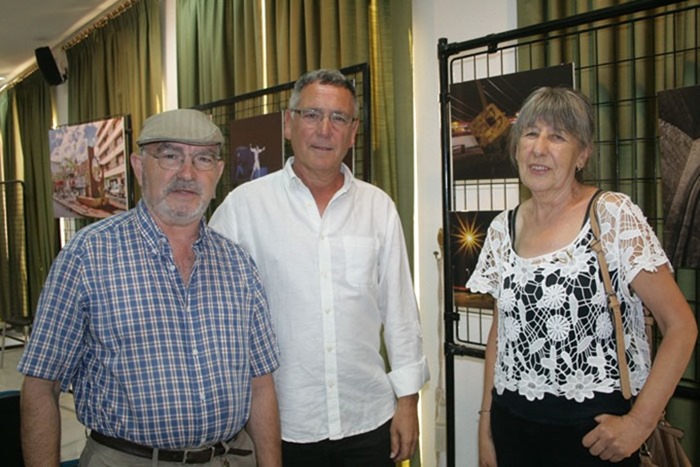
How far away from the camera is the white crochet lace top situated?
4.09 ft

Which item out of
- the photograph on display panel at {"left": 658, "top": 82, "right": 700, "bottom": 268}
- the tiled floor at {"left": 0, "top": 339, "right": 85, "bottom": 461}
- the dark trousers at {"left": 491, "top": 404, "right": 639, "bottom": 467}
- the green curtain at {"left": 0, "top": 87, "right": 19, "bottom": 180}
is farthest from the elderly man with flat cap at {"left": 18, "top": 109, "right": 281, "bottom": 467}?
the green curtain at {"left": 0, "top": 87, "right": 19, "bottom": 180}

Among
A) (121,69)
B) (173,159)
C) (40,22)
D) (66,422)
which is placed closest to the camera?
(173,159)

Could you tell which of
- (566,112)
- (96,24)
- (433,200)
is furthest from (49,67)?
(566,112)

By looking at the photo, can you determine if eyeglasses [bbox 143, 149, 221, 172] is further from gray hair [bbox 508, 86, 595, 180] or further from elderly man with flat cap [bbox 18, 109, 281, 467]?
gray hair [bbox 508, 86, 595, 180]

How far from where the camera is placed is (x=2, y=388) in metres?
4.83

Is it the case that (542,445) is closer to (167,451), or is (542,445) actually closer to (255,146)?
(167,451)

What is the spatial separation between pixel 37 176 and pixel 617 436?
7310 millimetres

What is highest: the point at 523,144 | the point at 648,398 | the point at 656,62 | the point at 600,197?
the point at 656,62

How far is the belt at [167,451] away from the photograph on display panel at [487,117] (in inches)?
47.5

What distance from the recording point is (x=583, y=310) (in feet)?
4.16

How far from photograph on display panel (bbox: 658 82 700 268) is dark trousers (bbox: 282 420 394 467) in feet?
3.16

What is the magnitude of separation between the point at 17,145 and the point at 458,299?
7.42m

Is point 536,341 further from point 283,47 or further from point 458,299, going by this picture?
point 283,47

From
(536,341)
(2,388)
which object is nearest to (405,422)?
(536,341)
